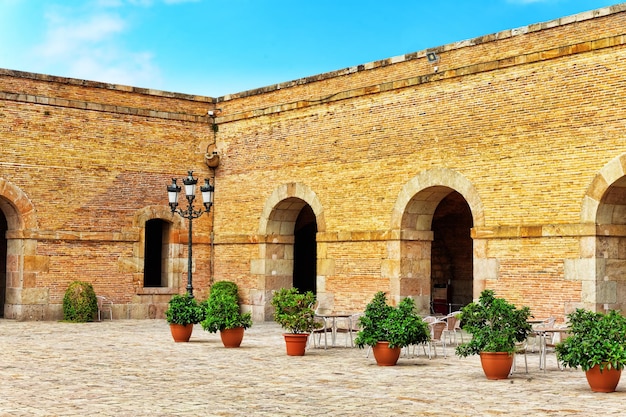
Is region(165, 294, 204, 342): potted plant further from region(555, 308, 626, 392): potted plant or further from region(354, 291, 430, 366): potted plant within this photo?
region(555, 308, 626, 392): potted plant

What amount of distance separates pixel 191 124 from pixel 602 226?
11.5m

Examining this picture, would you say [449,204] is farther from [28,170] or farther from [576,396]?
[576,396]

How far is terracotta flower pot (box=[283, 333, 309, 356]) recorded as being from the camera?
1395 cm

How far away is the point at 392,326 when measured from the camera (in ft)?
40.9

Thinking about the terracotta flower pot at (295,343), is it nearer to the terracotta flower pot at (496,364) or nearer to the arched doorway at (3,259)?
the terracotta flower pot at (496,364)

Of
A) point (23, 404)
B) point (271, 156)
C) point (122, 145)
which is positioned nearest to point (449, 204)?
point (271, 156)

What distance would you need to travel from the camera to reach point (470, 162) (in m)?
16.9

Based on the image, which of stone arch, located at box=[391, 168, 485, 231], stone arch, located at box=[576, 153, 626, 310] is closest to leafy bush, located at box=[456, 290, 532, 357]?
stone arch, located at box=[576, 153, 626, 310]

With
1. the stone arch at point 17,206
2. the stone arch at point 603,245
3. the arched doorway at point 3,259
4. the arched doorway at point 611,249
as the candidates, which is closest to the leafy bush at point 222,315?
the stone arch at point 603,245

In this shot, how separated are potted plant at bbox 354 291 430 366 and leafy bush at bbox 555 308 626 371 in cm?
248

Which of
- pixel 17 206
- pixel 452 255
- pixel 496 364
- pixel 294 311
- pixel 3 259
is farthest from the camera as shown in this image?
pixel 3 259

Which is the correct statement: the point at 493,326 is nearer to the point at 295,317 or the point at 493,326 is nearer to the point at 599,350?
the point at 599,350

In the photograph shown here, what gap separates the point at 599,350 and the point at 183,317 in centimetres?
821

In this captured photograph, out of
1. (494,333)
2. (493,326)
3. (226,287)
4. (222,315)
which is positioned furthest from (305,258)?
(494,333)
